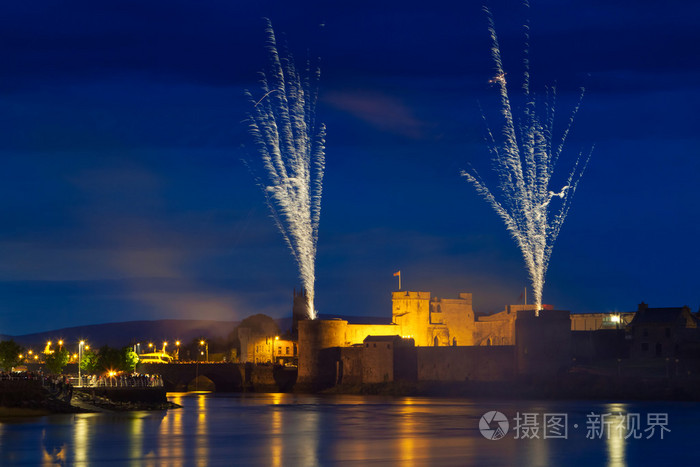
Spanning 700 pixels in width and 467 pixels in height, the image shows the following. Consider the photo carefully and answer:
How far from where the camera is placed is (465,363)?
78750 mm

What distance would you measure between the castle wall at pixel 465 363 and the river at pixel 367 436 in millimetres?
12428

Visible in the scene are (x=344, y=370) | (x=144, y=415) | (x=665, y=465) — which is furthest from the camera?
(x=344, y=370)

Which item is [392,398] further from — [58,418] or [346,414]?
[58,418]

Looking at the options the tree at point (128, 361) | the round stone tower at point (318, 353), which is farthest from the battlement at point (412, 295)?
the tree at point (128, 361)

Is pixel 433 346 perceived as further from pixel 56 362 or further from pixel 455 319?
pixel 56 362

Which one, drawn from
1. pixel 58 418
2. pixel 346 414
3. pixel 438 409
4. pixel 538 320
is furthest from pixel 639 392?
pixel 58 418

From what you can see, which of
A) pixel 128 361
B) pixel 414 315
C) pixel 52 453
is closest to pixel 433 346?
pixel 414 315

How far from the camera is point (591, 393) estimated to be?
228 feet

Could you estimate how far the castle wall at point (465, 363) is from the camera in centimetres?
7638

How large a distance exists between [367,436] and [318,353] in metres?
44.3

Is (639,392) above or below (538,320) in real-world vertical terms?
below

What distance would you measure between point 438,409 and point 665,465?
27.8 m

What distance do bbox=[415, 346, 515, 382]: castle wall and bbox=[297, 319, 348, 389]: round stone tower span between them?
8577 millimetres

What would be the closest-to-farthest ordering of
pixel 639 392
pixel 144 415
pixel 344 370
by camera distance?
pixel 144 415, pixel 639 392, pixel 344 370
